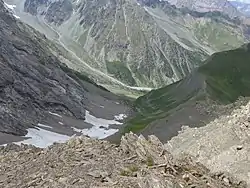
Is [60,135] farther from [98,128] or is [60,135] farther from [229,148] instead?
[229,148]

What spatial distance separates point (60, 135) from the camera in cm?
15338

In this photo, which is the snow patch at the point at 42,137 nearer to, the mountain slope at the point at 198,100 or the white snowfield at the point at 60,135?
the white snowfield at the point at 60,135

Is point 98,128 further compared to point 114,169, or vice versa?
point 98,128

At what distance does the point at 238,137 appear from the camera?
46.2m

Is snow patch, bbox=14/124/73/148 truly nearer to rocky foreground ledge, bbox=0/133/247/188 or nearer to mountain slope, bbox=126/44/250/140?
mountain slope, bbox=126/44/250/140

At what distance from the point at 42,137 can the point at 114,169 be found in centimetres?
11680

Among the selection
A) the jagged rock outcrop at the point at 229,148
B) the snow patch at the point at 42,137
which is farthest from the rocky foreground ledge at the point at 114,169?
the snow patch at the point at 42,137

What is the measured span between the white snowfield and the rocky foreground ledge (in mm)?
95313

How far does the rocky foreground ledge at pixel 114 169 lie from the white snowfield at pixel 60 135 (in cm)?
9531

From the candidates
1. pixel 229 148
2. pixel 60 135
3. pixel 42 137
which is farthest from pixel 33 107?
pixel 229 148

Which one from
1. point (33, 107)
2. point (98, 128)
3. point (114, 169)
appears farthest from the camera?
point (98, 128)

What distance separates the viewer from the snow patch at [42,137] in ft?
458

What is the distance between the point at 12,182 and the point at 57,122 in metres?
136

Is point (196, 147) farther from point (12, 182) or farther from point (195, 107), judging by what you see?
point (195, 107)
